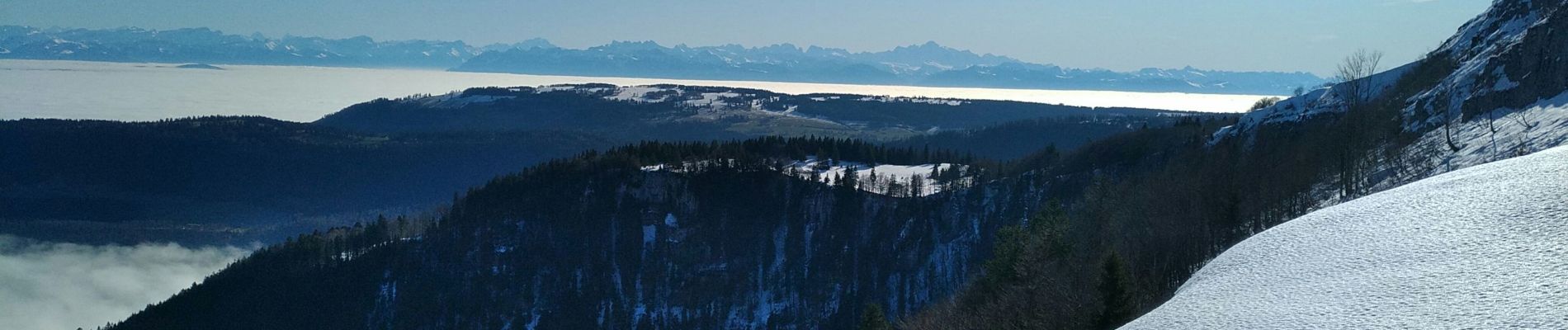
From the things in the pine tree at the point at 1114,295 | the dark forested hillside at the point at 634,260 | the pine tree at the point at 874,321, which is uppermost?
the pine tree at the point at 1114,295

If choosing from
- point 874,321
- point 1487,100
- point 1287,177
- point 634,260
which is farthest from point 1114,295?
point 634,260

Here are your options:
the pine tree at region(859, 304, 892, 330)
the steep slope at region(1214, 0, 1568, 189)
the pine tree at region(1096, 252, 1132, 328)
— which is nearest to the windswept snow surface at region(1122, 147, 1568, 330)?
the pine tree at region(1096, 252, 1132, 328)

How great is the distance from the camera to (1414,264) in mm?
32375

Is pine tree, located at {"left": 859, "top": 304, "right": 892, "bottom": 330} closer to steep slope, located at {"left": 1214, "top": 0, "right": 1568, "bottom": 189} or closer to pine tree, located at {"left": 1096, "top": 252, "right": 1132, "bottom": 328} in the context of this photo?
pine tree, located at {"left": 1096, "top": 252, "right": 1132, "bottom": 328}

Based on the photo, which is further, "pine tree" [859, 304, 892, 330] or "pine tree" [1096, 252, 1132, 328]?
"pine tree" [859, 304, 892, 330]

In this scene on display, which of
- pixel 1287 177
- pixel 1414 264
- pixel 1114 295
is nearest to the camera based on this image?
pixel 1414 264

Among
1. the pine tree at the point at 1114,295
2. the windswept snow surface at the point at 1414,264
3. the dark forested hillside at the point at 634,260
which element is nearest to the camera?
the windswept snow surface at the point at 1414,264

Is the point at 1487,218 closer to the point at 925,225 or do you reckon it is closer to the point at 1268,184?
the point at 1268,184

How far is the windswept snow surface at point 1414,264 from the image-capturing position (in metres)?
27.8

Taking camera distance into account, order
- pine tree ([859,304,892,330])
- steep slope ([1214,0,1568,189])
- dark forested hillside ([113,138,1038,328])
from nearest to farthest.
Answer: steep slope ([1214,0,1568,189]) → pine tree ([859,304,892,330]) → dark forested hillside ([113,138,1038,328])

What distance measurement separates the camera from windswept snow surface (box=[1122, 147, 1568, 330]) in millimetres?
27844

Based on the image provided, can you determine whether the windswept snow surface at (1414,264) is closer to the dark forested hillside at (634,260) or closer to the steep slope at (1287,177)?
the steep slope at (1287,177)

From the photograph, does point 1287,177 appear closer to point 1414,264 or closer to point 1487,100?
point 1487,100

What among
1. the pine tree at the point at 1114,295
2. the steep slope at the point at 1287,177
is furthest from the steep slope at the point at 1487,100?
the pine tree at the point at 1114,295
